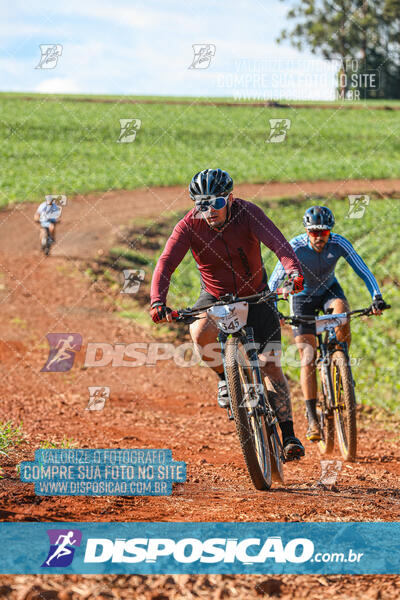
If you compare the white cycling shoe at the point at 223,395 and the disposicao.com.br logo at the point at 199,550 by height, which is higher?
the white cycling shoe at the point at 223,395

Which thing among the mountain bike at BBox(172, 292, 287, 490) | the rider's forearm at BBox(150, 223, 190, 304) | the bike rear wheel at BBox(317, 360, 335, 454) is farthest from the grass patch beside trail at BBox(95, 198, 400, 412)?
the rider's forearm at BBox(150, 223, 190, 304)

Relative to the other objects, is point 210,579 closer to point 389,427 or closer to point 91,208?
point 389,427

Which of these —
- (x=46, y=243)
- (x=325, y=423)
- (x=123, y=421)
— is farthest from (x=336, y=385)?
(x=46, y=243)

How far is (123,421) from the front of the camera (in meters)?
8.92

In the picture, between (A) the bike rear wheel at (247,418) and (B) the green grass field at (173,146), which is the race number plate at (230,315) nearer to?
(A) the bike rear wheel at (247,418)

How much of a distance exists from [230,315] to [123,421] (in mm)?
4283

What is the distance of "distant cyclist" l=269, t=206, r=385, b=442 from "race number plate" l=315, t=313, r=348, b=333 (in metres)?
0.13

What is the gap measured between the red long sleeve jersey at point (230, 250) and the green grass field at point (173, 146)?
72.9 ft

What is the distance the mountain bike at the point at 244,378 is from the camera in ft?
16.5

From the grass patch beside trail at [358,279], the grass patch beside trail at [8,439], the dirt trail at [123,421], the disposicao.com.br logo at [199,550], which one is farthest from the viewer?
the grass patch beside trail at [358,279]

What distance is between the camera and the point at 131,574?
3529 millimetres

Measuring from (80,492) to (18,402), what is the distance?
4.43 metres

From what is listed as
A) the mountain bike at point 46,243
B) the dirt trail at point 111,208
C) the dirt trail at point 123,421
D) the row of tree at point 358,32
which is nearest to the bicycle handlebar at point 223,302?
the dirt trail at point 123,421

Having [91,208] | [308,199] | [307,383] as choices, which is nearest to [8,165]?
[91,208]
